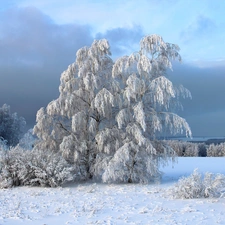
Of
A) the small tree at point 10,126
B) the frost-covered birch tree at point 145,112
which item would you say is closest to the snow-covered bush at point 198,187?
the frost-covered birch tree at point 145,112

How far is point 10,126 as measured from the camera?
34.8 metres

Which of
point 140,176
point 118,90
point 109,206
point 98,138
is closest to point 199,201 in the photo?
point 109,206

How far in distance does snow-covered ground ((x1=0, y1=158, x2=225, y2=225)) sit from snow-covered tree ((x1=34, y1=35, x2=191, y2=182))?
2.24m

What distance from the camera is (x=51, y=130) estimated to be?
15734mm

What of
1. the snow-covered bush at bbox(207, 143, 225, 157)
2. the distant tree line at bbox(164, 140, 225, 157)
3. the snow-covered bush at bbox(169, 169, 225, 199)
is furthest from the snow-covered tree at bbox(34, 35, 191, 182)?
the snow-covered bush at bbox(207, 143, 225, 157)

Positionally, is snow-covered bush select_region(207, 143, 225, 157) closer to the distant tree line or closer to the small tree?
the distant tree line

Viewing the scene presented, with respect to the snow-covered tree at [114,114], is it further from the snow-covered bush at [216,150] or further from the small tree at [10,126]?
the snow-covered bush at [216,150]

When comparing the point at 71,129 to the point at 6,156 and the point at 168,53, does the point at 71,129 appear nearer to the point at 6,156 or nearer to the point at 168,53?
the point at 6,156

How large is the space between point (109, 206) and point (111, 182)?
5.39 m

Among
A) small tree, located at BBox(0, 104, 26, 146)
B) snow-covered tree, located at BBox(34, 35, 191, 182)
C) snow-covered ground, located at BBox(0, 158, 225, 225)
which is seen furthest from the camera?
small tree, located at BBox(0, 104, 26, 146)

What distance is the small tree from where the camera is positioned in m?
34.2

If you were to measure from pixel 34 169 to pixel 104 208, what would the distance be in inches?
218

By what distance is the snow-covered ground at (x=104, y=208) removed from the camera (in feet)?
26.0

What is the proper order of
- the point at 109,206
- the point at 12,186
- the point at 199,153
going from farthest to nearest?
the point at 199,153, the point at 12,186, the point at 109,206
